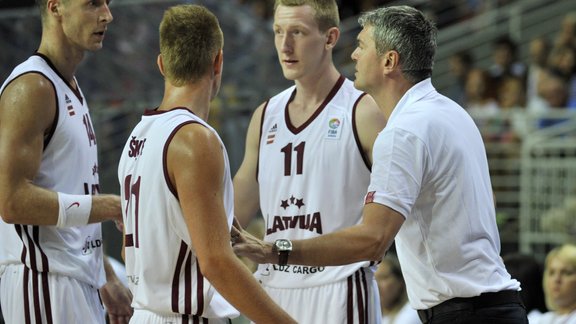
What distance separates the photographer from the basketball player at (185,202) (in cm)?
411

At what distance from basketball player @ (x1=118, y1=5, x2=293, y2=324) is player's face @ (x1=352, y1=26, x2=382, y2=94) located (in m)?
0.77

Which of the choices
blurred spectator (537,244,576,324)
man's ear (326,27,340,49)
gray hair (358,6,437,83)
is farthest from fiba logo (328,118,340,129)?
blurred spectator (537,244,576,324)

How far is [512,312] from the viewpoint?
15.4ft

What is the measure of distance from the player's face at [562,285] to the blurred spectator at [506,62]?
5.83m

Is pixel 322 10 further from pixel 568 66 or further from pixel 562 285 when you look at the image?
pixel 568 66

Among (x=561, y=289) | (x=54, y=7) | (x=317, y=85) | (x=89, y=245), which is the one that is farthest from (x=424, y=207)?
(x=561, y=289)

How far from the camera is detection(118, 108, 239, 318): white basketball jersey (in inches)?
169

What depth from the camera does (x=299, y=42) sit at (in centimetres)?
587

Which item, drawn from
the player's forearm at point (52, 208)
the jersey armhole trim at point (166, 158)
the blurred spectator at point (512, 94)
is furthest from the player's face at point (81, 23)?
the blurred spectator at point (512, 94)

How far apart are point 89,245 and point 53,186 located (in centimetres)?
40

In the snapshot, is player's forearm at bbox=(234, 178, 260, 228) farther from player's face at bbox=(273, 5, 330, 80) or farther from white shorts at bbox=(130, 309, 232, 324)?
white shorts at bbox=(130, 309, 232, 324)

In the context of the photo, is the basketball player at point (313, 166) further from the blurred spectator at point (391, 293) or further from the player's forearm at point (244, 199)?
the blurred spectator at point (391, 293)

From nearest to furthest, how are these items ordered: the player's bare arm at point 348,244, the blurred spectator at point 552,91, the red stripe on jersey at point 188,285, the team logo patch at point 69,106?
the red stripe on jersey at point 188,285 < the player's bare arm at point 348,244 < the team logo patch at point 69,106 < the blurred spectator at point 552,91

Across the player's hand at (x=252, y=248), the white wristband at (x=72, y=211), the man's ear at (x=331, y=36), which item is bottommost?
the player's hand at (x=252, y=248)
